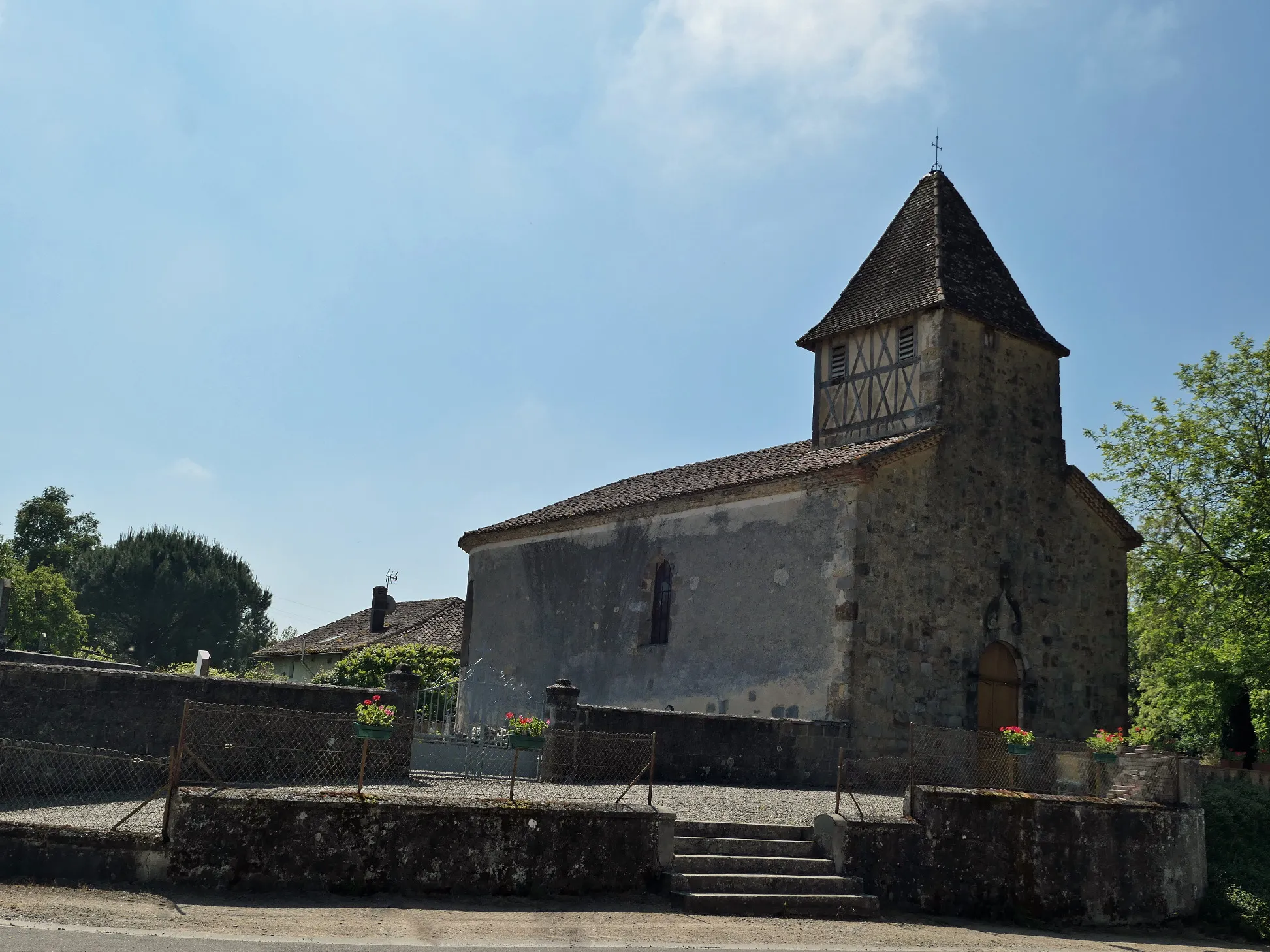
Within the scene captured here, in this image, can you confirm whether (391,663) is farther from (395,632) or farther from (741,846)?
(741,846)

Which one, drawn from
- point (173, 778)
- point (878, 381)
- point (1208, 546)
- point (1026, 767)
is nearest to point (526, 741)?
point (173, 778)

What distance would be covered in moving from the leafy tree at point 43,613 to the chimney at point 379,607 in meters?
14.0

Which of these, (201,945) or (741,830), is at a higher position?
(741,830)

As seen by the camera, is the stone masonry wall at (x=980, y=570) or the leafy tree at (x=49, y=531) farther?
the leafy tree at (x=49, y=531)

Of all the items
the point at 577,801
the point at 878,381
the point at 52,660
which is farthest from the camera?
the point at 878,381

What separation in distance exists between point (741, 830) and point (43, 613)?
44869 millimetres

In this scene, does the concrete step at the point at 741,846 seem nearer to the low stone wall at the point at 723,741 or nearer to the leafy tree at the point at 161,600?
the low stone wall at the point at 723,741

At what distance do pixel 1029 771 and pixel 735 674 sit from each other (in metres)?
5.98

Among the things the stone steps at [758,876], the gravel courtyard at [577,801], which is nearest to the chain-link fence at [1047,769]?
the gravel courtyard at [577,801]

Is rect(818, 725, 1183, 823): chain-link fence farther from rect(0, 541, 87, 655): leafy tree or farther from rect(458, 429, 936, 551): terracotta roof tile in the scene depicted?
rect(0, 541, 87, 655): leafy tree

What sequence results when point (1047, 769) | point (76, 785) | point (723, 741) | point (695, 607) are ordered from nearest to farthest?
point (76, 785), point (1047, 769), point (723, 741), point (695, 607)

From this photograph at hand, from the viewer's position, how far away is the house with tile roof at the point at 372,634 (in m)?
39.4

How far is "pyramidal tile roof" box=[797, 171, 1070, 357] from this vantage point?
21625 millimetres

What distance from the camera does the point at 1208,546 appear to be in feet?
81.3
